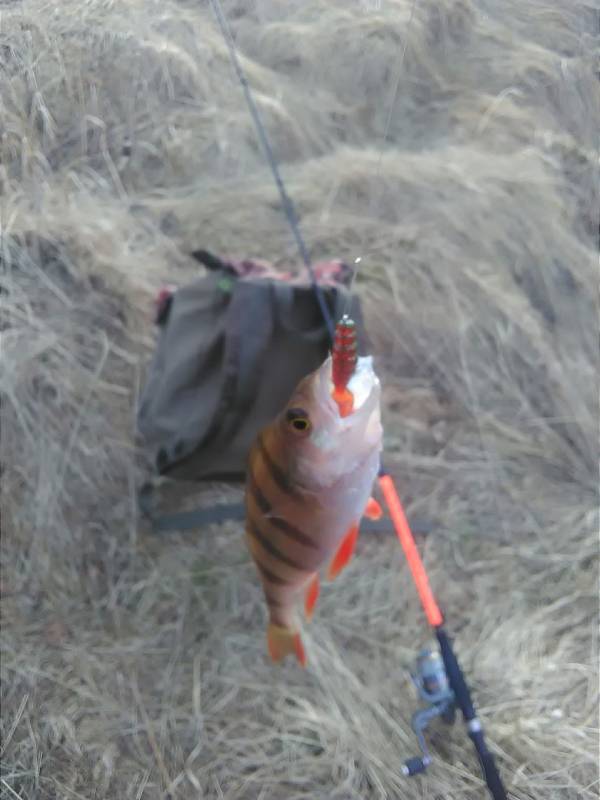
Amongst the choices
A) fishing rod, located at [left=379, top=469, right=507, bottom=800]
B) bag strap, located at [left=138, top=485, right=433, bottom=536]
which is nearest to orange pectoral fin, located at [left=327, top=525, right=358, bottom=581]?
fishing rod, located at [left=379, top=469, right=507, bottom=800]

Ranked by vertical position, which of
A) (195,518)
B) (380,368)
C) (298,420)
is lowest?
(195,518)

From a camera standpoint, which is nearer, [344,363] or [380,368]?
[344,363]

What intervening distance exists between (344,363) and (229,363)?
78cm

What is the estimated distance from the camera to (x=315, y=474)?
89 centimetres

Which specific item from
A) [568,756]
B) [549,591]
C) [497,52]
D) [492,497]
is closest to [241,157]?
[497,52]

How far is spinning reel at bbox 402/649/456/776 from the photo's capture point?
1.40 metres

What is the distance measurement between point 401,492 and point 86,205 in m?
1.09

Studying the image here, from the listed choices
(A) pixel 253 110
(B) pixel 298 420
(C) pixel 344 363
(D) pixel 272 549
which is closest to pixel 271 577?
(D) pixel 272 549

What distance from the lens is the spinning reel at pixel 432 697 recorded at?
1399 millimetres

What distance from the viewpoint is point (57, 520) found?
1744 millimetres

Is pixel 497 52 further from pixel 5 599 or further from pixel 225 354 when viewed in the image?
pixel 5 599

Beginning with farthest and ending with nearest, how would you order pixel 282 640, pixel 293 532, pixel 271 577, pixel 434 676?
pixel 434 676, pixel 282 640, pixel 271 577, pixel 293 532

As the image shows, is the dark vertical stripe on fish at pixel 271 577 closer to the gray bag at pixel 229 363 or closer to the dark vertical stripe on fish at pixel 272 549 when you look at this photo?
the dark vertical stripe on fish at pixel 272 549

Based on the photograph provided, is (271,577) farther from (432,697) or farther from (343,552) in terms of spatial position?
(432,697)
